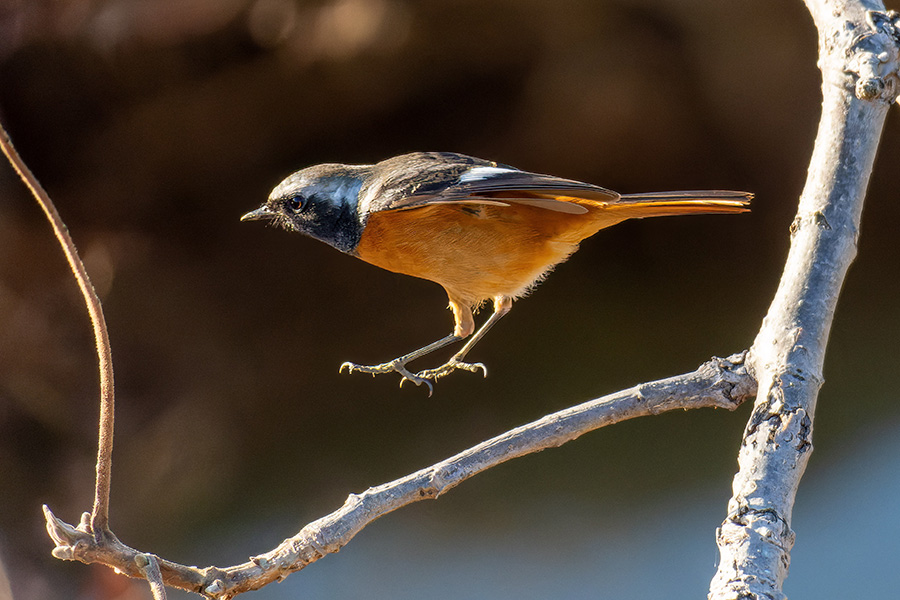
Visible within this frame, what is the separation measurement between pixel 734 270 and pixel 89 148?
3.01 m

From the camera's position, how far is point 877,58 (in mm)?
1604

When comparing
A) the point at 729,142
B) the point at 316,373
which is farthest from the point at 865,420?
the point at 316,373

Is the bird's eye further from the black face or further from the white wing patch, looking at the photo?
the white wing patch

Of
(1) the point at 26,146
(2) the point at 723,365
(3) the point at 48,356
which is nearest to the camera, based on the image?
(2) the point at 723,365

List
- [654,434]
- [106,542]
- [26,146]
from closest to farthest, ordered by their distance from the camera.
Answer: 1. [106,542]
2. [26,146]
3. [654,434]

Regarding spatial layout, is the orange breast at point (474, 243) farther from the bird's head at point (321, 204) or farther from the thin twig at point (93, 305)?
the thin twig at point (93, 305)

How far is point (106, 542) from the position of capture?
1034 millimetres

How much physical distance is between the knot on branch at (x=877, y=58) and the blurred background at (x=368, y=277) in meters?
1.85

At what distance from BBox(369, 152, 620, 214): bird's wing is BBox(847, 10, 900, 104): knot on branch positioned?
1.97ft

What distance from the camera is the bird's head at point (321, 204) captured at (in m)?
2.19

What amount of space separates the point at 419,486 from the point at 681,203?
114 cm

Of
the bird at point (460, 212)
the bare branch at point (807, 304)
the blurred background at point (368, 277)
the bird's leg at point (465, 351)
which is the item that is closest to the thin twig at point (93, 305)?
the bare branch at point (807, 304)

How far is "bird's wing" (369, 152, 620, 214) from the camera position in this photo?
199cm

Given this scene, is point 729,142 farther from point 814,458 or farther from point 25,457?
point 25,457
